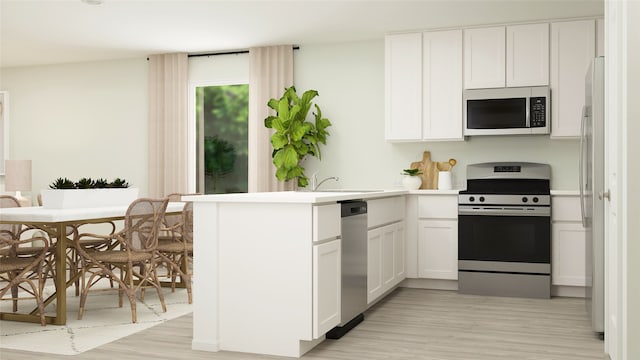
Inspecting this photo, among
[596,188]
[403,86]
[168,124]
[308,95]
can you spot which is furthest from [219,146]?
[596,188]

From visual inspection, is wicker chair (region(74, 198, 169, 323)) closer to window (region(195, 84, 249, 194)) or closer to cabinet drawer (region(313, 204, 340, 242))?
cabinet drawer (region(313, 204, 340, 242))

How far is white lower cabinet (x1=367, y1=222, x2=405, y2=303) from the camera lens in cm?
489

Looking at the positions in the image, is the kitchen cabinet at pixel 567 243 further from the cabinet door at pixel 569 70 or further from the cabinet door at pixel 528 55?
the cabinet door at pixel 528 55

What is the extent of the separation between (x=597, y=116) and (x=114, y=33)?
479 cm

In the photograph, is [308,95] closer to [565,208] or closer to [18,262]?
[565,208]

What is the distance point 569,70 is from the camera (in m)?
5.93

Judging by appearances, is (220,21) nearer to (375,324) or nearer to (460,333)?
(375,324)

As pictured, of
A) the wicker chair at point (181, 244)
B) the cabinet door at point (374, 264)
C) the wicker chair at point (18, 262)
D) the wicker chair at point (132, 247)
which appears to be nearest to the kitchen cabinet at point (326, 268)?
the cabinet door at point (374, 264)

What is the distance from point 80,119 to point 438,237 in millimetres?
4945

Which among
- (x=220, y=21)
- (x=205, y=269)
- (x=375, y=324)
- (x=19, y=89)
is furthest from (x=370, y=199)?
(x=19, y=89)

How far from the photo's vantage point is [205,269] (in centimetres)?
388

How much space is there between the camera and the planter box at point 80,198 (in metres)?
5.24

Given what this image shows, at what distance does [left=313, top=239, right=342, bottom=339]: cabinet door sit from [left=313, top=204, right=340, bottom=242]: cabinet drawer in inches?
2.0

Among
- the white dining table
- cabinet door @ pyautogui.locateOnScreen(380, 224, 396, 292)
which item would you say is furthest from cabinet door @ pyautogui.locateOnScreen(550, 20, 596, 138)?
the white dining table
